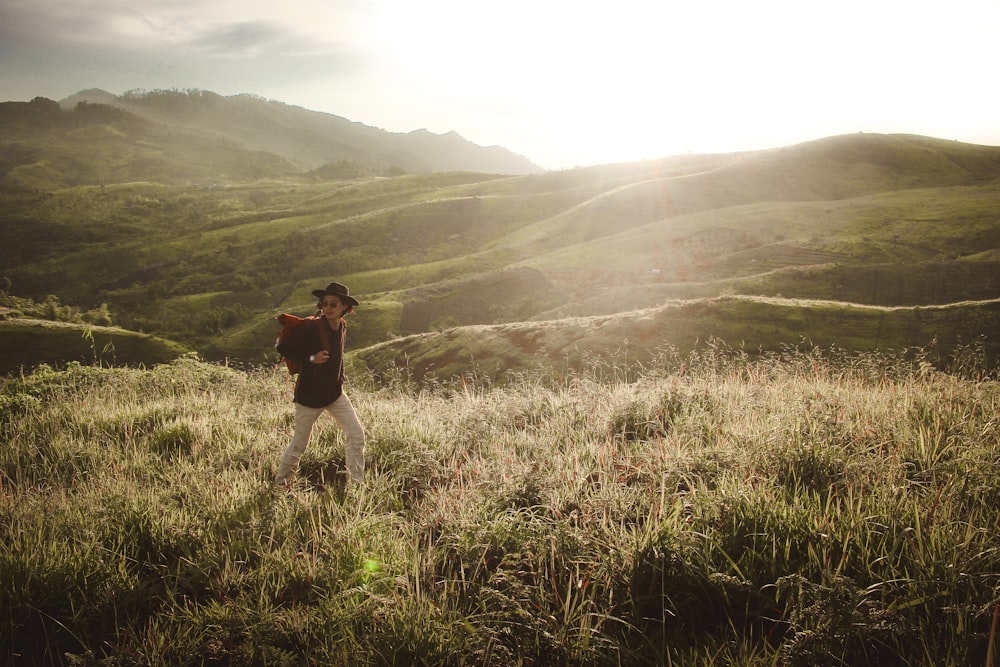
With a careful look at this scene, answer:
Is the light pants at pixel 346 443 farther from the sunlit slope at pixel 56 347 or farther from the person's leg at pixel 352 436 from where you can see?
the sunlit slope at pixel 56 347

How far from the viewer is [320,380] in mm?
5539

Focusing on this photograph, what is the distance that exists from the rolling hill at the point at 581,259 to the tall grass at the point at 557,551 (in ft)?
21.3

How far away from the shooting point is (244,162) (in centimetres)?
19412

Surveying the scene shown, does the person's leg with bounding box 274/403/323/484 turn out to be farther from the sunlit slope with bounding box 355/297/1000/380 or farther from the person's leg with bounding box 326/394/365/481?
the sunlit slope with bounding box 355/297/1000/380

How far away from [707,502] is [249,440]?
5536 mm

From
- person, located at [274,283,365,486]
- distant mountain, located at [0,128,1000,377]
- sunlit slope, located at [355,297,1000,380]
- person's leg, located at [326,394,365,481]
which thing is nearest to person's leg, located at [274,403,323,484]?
person, located at [274,283,365,486]

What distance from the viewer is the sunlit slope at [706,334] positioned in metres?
10.9

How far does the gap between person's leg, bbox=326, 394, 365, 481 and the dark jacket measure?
0.39 ft

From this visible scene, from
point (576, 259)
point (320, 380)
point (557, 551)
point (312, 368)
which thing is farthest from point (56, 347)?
point (576, 259)

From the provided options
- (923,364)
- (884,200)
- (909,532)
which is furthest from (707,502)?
(884,200)

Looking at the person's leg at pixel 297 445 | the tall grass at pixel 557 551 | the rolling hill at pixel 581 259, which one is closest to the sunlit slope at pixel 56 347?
the rolling hill at pixel 581 259

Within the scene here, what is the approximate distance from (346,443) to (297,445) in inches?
21.5

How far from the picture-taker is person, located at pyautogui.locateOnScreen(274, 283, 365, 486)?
212 inches

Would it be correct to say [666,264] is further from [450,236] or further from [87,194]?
[87,194]
